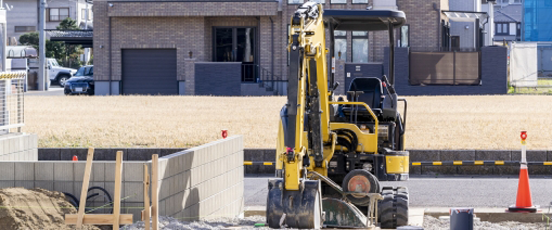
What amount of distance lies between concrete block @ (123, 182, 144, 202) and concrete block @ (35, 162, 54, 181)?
80 cm

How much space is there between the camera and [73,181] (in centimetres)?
834

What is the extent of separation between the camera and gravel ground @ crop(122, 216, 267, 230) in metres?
8.09

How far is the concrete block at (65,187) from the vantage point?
834 centimetres

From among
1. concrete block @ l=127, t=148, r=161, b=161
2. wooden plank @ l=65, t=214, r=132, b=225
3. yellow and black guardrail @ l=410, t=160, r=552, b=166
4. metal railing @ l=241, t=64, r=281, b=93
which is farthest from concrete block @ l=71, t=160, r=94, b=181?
metal railing @ l=241, t=64, r=281, b=93

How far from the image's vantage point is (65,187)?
8.35 m

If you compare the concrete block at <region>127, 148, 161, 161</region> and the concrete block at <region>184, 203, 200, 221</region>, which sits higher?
the concrete block at <region>127, 148, 161, 161</region>

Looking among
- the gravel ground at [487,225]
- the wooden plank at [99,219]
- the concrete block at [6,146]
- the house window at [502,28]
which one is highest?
the house window at [502,28]

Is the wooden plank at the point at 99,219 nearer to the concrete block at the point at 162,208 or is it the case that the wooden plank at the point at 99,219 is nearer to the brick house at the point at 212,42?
the concrete block at the point at 162,208

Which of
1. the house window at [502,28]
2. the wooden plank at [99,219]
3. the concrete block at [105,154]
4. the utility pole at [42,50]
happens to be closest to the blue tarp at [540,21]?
the house window at [502,28]

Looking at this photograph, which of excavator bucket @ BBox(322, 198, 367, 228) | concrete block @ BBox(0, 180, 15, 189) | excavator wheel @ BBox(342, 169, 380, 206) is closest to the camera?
concrete block @ BBox(0, 180, 15, 189)

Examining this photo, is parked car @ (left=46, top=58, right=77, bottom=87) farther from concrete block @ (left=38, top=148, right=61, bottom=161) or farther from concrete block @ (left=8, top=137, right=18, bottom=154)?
concrete block @ (left=8, top=137, right=18, bottom=154)

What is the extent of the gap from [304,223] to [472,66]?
32707mm

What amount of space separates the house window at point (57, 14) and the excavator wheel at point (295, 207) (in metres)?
70.3

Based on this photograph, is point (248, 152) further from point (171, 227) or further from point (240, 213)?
point (171, 227)
